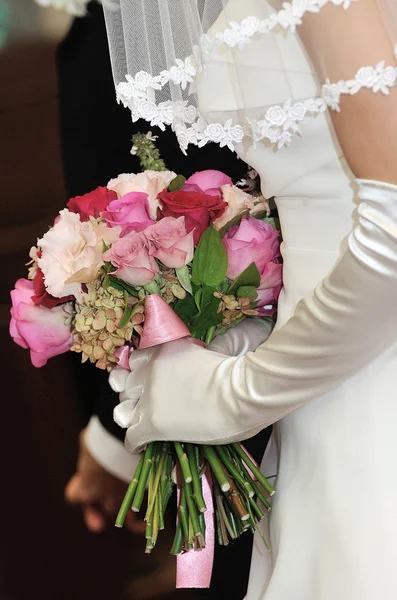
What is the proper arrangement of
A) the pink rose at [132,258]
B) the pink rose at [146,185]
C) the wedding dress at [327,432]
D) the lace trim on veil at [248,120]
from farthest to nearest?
the pink rose at [146,185], the pink rose at [132,258], the wedding dress at [327,432], the lace trim on veil at [248,120]

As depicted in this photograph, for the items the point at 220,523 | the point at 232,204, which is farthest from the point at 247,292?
the point at 220,523

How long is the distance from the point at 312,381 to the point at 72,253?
36 cm

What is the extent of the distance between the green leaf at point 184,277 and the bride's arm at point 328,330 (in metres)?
0.08

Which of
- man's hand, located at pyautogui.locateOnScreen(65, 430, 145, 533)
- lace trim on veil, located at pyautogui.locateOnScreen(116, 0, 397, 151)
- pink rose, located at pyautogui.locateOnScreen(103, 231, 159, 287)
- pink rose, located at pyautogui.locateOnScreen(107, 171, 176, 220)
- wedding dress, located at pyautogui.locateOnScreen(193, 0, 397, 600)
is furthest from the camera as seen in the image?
man's hand, located at pyautogui.locateOnScreen(65, 430, 145, 533)

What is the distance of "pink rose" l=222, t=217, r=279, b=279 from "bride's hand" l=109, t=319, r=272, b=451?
0.40 ft

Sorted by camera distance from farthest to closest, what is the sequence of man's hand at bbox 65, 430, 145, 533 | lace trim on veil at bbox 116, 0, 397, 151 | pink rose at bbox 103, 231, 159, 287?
man's hand at bbox 65, 430, 145, 533, pink rose at bbox 103, 231, 159, 287, lace trim on veil at bbox 116, 0, 397, 151

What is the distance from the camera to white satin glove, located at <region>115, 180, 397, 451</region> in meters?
0.62

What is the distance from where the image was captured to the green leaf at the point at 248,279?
92cm

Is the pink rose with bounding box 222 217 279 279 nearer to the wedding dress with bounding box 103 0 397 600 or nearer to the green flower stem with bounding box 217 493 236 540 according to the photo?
the wedding dress with bounding box 103 0 397 600

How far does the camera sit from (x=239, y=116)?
0.73 m

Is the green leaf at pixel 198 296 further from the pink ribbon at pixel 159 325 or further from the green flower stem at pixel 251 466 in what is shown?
the green flower stem at pixel 251 466

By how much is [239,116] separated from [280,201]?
0.44 ft

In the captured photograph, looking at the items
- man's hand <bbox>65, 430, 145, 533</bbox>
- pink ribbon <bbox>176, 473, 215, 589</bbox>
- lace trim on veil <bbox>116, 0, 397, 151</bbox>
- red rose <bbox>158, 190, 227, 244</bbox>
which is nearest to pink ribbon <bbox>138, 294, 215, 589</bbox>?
pink ribbon <bbox>176, 473, 215, 589</bbox>

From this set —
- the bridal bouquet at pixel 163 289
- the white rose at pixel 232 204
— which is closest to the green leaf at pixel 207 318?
the bridal bouquet at pixel 163 289
